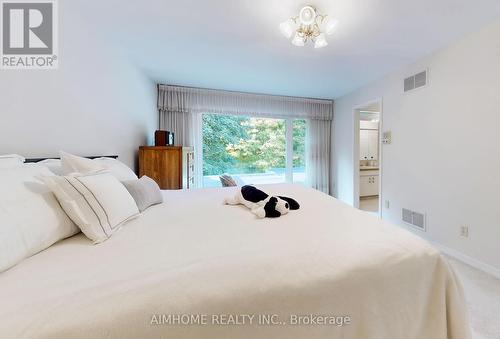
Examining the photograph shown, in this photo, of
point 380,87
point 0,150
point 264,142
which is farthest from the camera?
point 264,142

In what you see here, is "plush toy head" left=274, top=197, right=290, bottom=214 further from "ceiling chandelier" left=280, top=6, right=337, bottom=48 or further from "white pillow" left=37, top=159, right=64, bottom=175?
"ceiling chandelier" left=280, top=6, right=337, bottom=48

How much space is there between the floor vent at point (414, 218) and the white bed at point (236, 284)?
2325 mm

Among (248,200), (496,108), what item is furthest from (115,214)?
(496,108)

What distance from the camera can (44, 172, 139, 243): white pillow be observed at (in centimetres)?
101

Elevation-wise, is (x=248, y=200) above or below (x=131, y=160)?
below

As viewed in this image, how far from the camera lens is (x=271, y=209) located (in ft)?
4.63

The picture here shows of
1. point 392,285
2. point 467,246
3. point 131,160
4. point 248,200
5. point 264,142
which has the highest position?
point 264,142

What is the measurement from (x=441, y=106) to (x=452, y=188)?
96 cm

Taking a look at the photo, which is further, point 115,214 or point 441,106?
point 441,106

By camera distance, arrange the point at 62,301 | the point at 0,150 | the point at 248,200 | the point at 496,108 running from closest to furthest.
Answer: the point at 62,301 < the point at 0,150 < the point at 248,200 < the point at 496,108

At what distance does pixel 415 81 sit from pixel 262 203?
289 cm

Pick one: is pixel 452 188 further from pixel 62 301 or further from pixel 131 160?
pixel 131 160

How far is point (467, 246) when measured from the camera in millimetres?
2332

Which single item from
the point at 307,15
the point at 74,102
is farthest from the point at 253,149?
the point at 74,102
